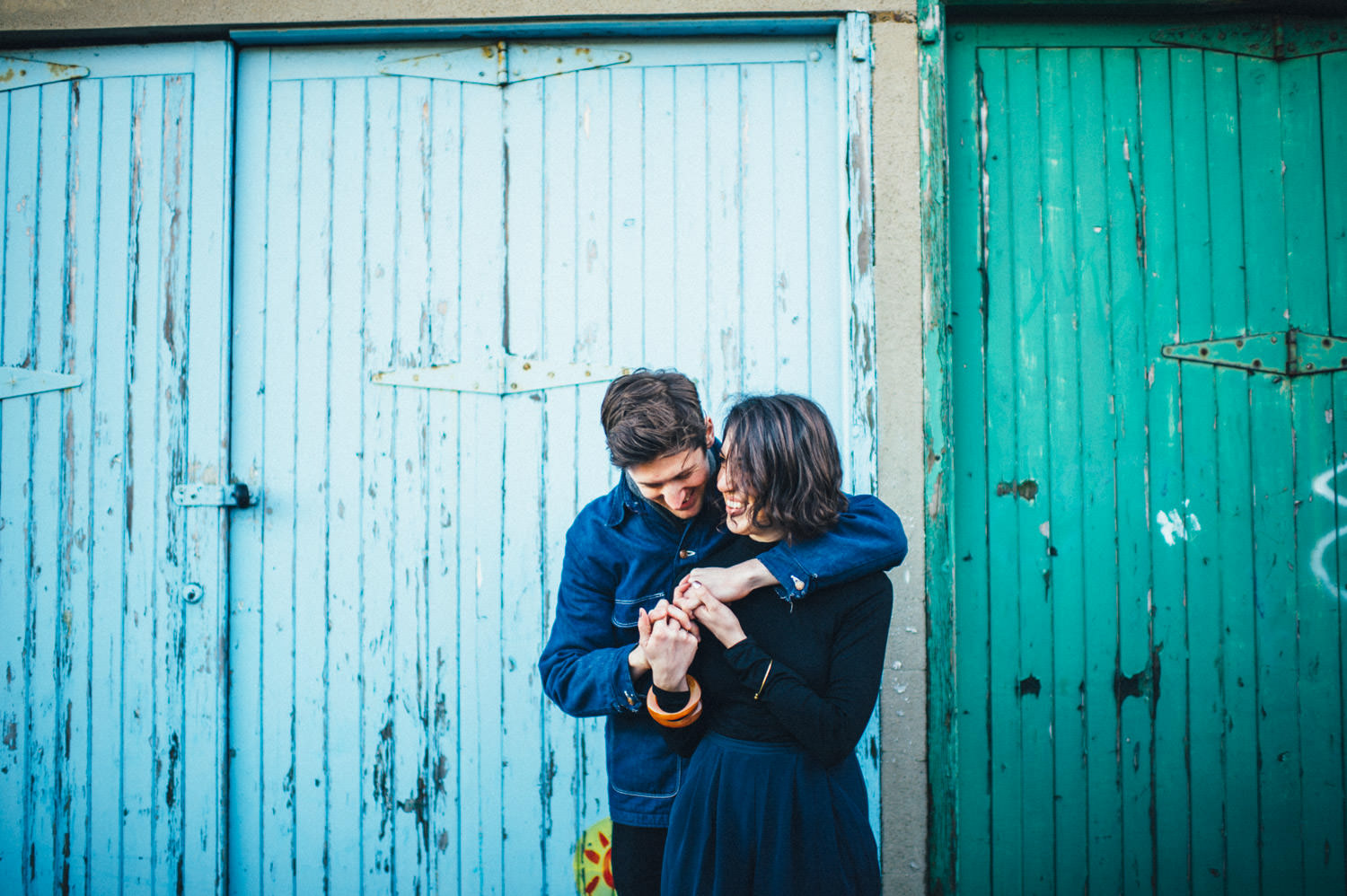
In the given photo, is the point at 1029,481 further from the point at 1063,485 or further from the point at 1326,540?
the point at 1326,540

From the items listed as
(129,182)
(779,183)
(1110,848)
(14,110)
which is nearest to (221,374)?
(129,182)

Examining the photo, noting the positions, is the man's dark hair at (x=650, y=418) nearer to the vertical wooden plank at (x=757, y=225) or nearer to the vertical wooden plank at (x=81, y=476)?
the vertical wooden plank at (x=757, y=225)

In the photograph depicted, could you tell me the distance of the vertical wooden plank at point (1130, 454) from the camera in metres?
2.51

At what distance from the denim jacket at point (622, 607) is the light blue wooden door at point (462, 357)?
72 centimetres

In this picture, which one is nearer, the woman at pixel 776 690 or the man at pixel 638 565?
the woman at pixel 776 690

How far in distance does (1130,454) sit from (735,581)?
1762 mm

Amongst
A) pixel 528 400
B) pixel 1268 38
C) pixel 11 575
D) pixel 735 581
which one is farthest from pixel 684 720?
pixel 1268 38

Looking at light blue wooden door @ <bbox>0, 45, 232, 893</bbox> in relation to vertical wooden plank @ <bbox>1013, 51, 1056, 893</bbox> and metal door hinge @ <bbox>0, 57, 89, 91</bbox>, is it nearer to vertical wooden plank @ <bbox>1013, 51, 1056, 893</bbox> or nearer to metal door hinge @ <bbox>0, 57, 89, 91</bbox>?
metal door hinge @ <bbox>0, 57, 89, 91</bbox>

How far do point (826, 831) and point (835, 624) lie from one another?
40cm

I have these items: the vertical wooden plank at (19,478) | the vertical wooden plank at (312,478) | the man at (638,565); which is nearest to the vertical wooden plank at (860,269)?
the man at (638,565)

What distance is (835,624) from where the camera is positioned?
1.52m

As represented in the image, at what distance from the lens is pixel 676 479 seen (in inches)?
65.7

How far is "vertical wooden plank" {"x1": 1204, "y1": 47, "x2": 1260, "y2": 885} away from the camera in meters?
2.50

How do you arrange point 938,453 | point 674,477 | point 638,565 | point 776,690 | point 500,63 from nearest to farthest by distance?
point 776,690, point 674,477, point 638,565, point 938,453, point 500,63
